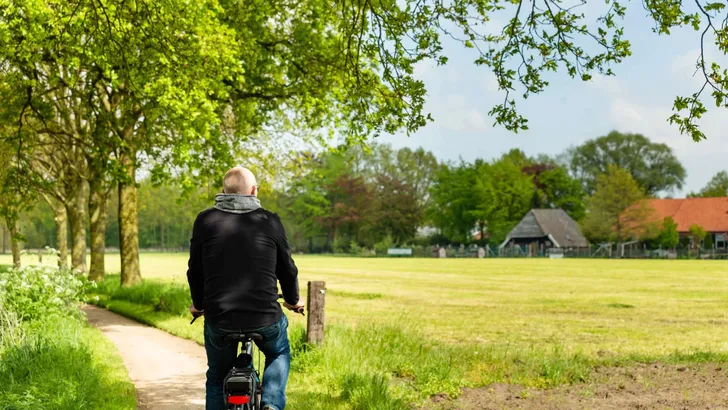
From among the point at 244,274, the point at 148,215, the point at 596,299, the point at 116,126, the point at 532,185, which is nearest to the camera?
the point at 244,274

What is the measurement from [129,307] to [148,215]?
313 feet

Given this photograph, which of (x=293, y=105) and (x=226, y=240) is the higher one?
(x=293, y=105)

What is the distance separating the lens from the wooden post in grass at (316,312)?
9.24 metres

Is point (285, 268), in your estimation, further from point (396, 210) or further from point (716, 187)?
point (716, 187)

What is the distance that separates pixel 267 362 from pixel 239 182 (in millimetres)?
1259

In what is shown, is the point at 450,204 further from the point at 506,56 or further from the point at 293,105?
the point at 506,56

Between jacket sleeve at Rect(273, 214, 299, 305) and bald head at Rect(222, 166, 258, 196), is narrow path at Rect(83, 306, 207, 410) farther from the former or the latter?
bald head at Rect(222, 166, 258, 196)

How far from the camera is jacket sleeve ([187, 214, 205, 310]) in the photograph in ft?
15.1

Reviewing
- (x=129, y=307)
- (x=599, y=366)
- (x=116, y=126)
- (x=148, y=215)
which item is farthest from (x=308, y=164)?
(x=148, y=215)

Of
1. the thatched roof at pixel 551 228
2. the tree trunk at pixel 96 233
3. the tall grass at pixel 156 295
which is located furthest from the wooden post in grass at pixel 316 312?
the thatched roof at pixel 551 228

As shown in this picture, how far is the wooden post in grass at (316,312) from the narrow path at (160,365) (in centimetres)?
150

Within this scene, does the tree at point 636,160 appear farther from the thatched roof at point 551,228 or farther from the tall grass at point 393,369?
the tall grass at point 393,369

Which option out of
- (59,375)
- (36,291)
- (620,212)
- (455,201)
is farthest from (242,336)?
(455,201)

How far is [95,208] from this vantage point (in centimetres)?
2669
